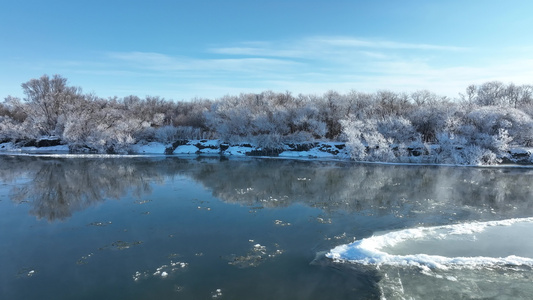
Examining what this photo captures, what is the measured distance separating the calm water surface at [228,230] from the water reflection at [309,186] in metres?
0.11

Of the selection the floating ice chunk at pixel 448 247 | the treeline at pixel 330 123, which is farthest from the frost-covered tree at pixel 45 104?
the floating ice chunk at pixel 448 247

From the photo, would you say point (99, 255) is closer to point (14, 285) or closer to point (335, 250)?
point (14, 285)

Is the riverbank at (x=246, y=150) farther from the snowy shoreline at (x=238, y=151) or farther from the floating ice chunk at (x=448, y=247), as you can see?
the floating ice chunk at (x=448, y=247)

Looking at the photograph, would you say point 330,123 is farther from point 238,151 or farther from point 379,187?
point 379,187

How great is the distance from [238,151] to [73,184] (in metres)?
23.0

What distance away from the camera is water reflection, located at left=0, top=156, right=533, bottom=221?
50.6ft

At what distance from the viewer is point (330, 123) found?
1829 inches

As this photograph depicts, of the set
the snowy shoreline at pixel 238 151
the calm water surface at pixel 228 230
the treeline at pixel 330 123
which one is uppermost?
the treeline at pixel 330 123

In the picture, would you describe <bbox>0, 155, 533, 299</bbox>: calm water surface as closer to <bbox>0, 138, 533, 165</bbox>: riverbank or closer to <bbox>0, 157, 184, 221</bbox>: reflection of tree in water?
<bbox>0, 157, 184, 221</bbox>: reflection of tree in water

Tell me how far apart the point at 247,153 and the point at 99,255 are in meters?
31.5

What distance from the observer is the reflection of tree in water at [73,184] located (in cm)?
1545

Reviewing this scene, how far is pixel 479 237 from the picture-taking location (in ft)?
36.3

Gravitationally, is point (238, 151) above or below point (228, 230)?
above

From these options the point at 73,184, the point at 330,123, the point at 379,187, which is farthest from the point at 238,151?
the point at 379,187
